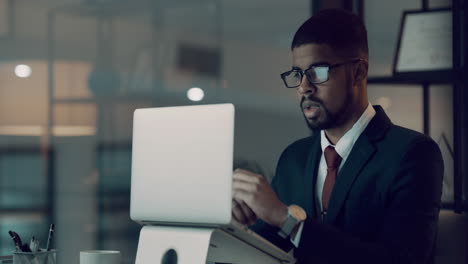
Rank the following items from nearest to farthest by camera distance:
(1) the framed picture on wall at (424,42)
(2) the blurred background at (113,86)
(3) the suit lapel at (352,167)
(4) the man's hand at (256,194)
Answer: (4) the man's hand at (256,194), (3) the suit lapel at (352,167), (1) the framed picture on wall at (424,42), (2) the blurred background at (113,86)

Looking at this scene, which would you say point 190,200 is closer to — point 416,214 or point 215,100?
point 416,214

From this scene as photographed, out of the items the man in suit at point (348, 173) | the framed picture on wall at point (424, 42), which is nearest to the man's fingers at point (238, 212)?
the man in suit at point (348, 173)

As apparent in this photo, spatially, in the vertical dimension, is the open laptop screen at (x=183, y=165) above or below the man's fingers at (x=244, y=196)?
above

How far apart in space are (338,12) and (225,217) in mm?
869

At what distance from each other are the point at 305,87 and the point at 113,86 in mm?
1809

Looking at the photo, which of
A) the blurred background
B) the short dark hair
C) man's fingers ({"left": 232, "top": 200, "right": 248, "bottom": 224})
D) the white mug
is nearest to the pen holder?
the white mug

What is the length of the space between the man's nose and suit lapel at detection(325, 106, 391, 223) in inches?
6.9

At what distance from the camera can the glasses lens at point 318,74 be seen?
1758mm

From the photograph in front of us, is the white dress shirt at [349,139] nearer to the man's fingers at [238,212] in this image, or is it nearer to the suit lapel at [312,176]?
the suit lapel at [312,176]

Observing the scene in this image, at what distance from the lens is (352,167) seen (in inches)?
68.1

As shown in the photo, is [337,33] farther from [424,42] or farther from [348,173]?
[424,42]

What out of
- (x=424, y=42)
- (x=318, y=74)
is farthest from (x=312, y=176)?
(x=424, y=42)

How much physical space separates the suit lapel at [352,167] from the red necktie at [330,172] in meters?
0.05

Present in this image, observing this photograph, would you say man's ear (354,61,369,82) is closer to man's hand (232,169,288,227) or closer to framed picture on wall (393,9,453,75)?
man's hand (232,169,288,227)
